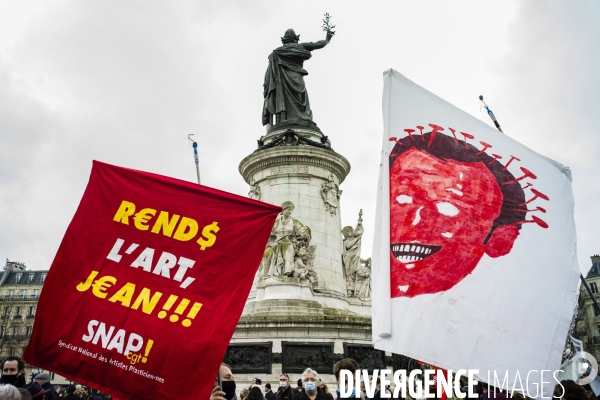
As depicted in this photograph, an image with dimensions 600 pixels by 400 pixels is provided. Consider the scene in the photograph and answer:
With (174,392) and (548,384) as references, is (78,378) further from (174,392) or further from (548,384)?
(548,384)

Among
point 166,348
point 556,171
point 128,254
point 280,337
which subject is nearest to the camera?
point 166,348

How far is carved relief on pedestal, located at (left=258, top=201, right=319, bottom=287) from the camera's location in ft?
62.8

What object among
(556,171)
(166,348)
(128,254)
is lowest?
(166,348)

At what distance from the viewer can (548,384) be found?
4.55 m

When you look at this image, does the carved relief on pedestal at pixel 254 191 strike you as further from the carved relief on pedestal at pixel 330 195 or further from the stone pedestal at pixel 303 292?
the carved relief on pedestal at pixel 330 195

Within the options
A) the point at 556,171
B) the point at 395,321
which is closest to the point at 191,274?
the point at 395,321

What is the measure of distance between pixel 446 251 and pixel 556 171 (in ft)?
5.23

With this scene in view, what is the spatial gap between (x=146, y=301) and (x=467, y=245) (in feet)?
10.2

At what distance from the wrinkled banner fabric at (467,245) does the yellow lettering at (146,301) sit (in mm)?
2072

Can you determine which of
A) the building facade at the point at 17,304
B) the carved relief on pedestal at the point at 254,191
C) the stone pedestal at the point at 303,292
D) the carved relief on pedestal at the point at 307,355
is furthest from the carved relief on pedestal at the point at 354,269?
the building facade at the point at 17,304

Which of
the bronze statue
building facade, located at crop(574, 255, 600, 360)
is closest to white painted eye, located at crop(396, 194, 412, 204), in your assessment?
the bronze statue

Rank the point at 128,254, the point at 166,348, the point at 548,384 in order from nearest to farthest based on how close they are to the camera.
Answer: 1. the point at 548,384
2. the point at 166,348
3. the point at 128,254

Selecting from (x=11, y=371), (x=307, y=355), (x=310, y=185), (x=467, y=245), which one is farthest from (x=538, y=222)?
(x=310, y=185)

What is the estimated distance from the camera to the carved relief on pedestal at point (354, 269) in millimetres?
22109
